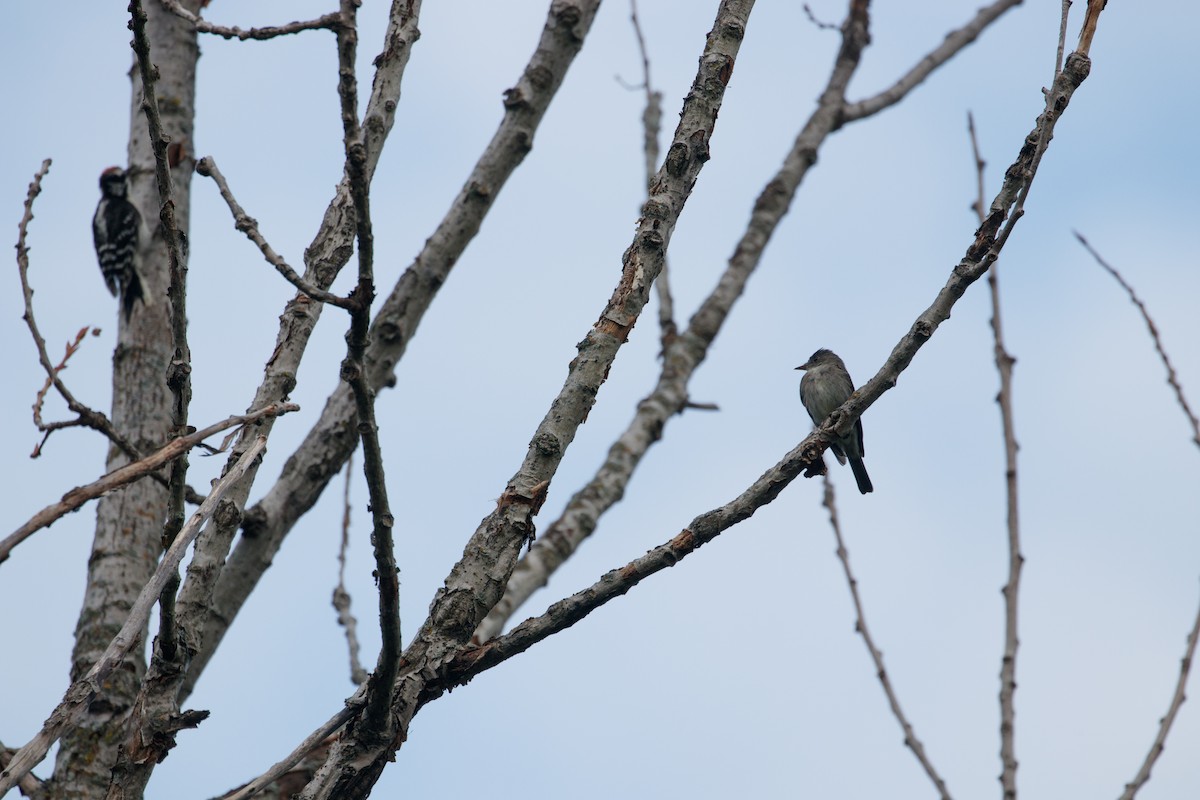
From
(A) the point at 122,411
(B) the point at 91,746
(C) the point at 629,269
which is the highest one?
(C) the point at 629,269

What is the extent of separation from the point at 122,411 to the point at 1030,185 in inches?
168

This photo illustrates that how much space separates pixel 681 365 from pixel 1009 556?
12.1ft

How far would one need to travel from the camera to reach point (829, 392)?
7777mm

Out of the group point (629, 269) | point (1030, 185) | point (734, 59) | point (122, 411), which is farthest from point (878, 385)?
point (122, 411)

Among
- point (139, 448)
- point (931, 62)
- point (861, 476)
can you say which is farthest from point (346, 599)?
point (931, 62)

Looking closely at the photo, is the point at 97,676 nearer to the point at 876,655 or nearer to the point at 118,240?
the point at 876,655

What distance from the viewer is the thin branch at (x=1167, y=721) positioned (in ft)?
12.3

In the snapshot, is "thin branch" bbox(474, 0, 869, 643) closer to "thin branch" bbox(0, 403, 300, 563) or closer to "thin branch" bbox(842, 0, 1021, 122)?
"thin branch" bbox(842, 0, 1021, 122)

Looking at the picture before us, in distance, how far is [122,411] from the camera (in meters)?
5.52

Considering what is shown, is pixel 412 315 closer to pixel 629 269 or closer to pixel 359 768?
pixel 629 269

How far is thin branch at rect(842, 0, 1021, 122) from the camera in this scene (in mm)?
8984

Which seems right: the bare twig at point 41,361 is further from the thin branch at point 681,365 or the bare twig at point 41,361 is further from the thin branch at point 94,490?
the thin branch at point 681,365

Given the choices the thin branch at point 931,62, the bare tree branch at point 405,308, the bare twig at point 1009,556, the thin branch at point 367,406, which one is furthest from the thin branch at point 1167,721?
the thin branch at point 931,62

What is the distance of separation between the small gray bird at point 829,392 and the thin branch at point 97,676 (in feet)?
17.9
